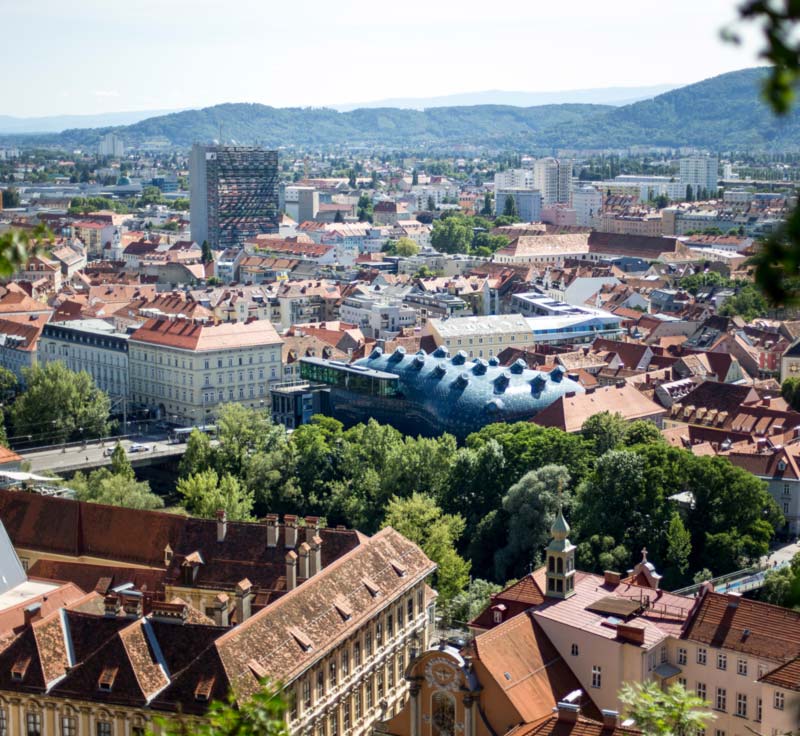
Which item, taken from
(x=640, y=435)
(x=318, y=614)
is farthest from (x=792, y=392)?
(x=318, y=614)

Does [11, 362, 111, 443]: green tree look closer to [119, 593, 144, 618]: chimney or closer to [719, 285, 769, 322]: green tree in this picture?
[119, 593, 144, 618]: chimney

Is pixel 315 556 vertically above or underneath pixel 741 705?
above

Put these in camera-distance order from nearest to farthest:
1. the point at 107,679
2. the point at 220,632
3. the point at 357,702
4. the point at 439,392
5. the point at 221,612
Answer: the point at 107,679
the point at 220,632
the point at 221,612
the point at 357,702
the point at 439,392

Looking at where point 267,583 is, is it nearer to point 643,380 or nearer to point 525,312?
point 643,380

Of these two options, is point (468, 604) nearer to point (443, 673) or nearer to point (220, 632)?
point (443, 673)

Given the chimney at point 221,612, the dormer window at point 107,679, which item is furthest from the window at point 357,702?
the dormer window at point 107,679

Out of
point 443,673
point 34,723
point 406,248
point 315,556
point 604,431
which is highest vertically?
point 315,556

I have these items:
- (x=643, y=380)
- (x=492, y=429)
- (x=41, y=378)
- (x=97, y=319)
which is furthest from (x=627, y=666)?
(x=97, y=319)
